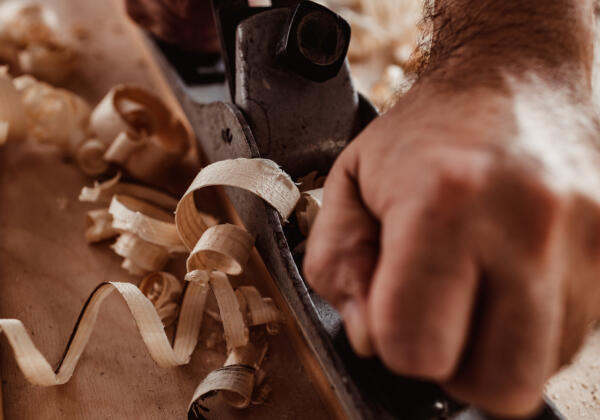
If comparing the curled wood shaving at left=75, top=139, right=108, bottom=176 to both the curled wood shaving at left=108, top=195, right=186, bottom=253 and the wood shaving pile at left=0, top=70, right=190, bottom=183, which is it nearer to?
the wood shaving pile at left=0, top=70, right=190, bottom=183

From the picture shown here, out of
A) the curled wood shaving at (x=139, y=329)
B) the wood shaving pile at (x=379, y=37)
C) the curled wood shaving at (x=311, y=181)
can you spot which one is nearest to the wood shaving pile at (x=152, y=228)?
the curled wood shaving at (x=139, y=329)

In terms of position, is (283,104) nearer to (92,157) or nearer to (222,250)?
(222,250)

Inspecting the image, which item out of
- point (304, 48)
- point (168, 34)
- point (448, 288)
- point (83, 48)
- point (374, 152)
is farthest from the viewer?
point (83, 48)

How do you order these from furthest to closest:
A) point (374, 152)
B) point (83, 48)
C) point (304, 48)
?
point (83, 48)
point (304, 48)
point (374, 152)

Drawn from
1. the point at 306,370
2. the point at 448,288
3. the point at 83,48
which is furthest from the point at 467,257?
the point at 83,48

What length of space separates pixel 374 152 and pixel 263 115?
1.39 ft

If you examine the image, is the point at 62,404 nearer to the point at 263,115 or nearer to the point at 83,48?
the point at 263,115

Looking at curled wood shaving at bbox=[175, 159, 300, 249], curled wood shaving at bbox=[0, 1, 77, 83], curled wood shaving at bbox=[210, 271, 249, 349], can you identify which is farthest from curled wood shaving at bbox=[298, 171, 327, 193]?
curled wood shaving at bbox=[0, 1, 77, 83]

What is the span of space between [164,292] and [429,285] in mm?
593

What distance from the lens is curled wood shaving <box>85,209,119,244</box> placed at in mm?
988

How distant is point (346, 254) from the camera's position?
0.49m

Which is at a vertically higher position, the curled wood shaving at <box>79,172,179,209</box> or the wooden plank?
the curled wood shaving at <box>79,172,179,209</box>

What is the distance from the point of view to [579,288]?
1.48 feet

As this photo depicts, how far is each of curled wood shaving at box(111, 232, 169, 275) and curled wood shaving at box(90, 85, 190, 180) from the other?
0.23 metres
